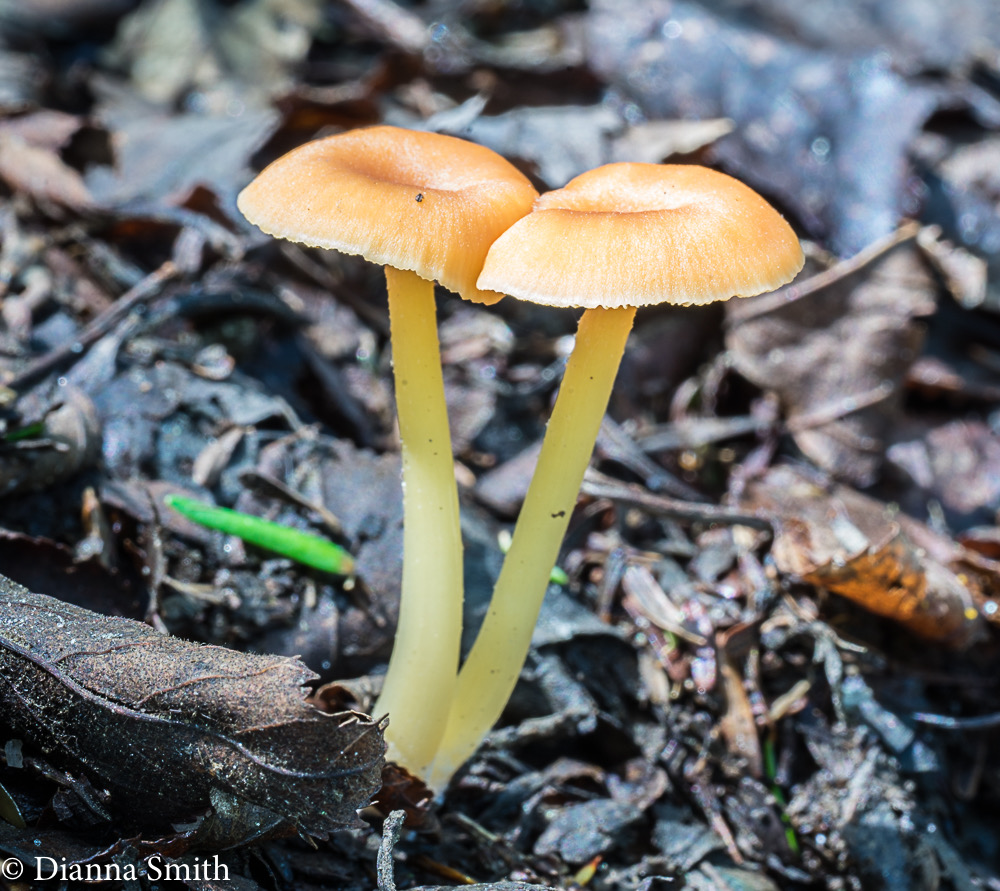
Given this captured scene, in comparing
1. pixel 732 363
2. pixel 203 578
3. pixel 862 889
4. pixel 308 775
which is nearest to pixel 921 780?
pixel 862 889

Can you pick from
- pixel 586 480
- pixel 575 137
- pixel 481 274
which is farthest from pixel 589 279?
pixel 575 137

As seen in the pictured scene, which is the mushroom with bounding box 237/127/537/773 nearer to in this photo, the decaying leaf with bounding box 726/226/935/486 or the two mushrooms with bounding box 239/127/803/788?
the two mushrooms with bounding box 239/127/803/788

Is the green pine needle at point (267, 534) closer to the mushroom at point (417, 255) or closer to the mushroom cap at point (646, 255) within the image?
the mushroom at point (417, 255)

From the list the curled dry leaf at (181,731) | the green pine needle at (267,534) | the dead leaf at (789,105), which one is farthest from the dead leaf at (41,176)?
the dead leaf at (789,105)

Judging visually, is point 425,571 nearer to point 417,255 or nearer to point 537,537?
point 537,537

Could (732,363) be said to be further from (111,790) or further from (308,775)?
(111,790)

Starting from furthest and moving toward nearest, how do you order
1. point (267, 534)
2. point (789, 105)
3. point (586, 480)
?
point (789, 105) → point (586, 480) → point (267, 534)
